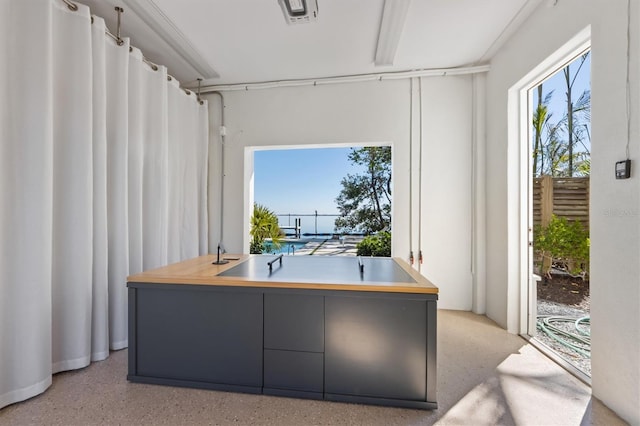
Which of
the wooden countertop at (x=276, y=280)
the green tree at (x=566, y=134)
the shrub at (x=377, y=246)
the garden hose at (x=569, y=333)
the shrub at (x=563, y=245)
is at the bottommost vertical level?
the garden hose at (x=569, y=333)

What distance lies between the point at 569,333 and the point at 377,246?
7.66ft

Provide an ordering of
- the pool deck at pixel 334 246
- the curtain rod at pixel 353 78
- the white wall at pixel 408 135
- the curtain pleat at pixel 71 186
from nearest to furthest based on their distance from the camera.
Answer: the curtain pleat at pixel 71 186
the curtain rod at pixel 353 78
the white wall at pixel 408 135
the pool deck at pixel 334 246

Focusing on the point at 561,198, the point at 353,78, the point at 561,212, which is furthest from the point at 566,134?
the point at 353,78

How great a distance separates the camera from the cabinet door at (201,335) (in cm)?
166

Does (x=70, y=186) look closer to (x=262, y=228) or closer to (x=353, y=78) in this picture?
(x=262, y=228)

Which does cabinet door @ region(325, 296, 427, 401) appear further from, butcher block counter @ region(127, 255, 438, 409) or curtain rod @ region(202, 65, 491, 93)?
curtain rod @ region(202, 65, 491, 93)

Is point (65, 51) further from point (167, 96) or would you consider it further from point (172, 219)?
point (172, 219)

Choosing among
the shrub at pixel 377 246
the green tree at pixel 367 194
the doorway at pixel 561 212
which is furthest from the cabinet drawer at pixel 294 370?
the green tree at pixel 367 194

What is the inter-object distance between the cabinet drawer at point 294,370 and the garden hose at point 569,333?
2099 mm

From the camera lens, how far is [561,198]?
224 cm

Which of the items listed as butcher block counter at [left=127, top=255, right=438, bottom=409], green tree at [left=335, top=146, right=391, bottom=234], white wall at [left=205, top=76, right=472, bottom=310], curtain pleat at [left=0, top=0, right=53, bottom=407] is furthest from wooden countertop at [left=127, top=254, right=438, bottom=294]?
green tree at [left=335, top=146, right=391, bottom=234]

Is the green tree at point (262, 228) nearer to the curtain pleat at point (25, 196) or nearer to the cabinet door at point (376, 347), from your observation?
the curtain pleat at point (25, 196)

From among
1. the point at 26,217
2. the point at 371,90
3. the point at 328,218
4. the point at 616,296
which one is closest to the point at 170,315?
the point at 26,217

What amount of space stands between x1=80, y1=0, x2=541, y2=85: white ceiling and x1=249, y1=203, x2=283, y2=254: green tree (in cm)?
185
